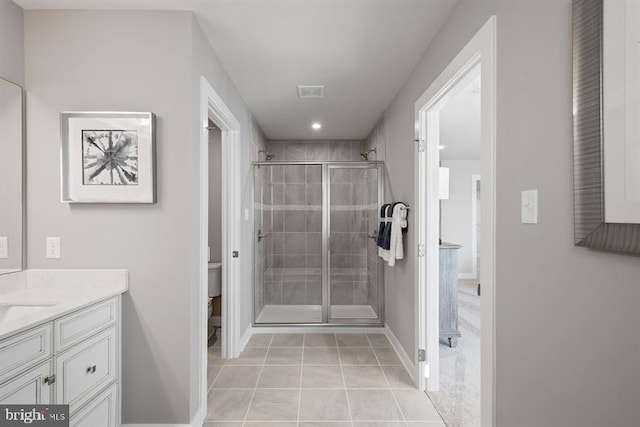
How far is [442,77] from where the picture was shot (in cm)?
211

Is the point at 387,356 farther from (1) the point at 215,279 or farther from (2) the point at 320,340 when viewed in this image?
(1) the point at 215,279

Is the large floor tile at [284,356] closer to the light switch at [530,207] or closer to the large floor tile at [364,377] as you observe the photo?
the large floor tile at [364,377]

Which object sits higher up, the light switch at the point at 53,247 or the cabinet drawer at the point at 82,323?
the light switch at the point at 53,247

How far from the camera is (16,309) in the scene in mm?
1677

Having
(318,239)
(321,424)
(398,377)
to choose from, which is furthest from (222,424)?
(318,239)

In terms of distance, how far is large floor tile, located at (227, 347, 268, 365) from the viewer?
3111 mm

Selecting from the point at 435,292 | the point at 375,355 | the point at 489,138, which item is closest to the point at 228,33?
the point at 489,138

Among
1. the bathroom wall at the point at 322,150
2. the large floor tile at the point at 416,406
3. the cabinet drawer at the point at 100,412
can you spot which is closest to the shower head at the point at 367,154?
the bathroom wall at the point at 322,150

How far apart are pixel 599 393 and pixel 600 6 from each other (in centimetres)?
107

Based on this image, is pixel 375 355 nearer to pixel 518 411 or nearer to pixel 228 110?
pixel 518 411

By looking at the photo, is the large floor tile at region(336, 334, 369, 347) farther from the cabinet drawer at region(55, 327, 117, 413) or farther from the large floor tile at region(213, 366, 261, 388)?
the cabinet drawer at region(55, 327, 117, 413)

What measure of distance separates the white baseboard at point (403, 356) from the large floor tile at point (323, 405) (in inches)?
23.0

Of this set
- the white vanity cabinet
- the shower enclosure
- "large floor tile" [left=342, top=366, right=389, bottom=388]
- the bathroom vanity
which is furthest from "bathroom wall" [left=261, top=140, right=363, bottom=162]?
the white vanity cabinet

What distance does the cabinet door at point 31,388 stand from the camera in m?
1.25
